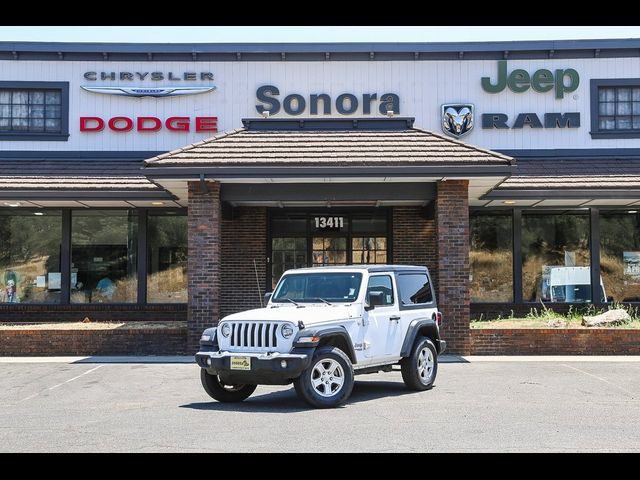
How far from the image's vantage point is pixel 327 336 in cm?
1035

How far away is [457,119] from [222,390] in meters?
12.8

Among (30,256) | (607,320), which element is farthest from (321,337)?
(30,256)

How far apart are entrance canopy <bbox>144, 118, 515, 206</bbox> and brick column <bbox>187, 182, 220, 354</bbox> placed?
0.42 m

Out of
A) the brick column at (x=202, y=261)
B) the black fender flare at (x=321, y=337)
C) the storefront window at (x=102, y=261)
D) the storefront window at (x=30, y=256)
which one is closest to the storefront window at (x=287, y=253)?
the storefront window at (x=102, y=261)

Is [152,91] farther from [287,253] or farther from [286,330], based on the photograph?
[286,330]

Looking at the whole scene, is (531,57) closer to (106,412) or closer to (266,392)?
(266,392)

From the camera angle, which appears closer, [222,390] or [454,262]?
[222,390]

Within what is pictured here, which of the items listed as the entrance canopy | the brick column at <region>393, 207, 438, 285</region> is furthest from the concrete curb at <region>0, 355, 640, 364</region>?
the brick column at <region>393, 207, 438, 285</region>

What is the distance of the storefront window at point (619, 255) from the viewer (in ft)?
69.1

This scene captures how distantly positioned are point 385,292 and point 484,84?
1164cm

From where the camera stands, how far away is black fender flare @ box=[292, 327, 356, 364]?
10.0 m

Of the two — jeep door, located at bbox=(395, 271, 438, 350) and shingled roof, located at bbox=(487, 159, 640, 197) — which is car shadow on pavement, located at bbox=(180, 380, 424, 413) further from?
shingled roof, located at bbox=(487, 159, 640, 197)

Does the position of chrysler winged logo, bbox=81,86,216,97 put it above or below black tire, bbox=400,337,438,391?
above

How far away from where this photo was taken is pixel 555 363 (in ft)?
49.6
